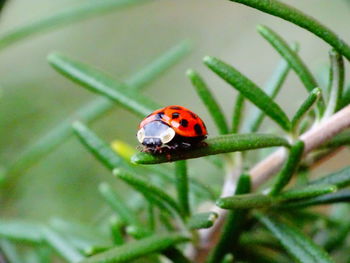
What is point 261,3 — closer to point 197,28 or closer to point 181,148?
point 181,148

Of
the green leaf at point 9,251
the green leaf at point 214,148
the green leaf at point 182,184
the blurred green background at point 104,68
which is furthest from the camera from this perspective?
the blurred green background at point 104,68

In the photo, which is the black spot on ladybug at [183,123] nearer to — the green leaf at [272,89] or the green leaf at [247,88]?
the green leaf at [247,88]

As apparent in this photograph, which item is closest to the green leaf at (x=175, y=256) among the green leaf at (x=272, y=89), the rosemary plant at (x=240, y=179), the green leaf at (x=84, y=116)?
the rosemary plant at (x=240, y=179)

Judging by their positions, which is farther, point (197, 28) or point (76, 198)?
point (197, 28)

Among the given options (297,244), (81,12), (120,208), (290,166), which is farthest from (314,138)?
(81,12)

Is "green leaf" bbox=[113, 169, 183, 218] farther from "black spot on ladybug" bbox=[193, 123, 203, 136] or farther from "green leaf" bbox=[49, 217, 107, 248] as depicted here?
"green leaf" bbox=[49, 217, 107, 248]

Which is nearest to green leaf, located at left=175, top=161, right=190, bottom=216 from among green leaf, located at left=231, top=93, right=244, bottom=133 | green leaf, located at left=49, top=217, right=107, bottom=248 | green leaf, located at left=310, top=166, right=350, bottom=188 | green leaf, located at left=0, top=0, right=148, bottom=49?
green leaf, located at left=231, top=93, right=244, bottom=133

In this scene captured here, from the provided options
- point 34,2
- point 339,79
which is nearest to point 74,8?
point 339,79
